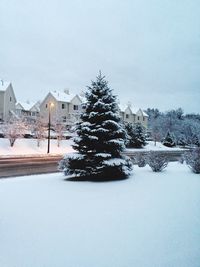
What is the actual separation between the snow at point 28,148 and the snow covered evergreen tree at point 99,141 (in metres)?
18.0

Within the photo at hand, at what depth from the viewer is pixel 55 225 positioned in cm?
638

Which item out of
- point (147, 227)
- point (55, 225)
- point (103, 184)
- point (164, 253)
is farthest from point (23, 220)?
point (103, 184)

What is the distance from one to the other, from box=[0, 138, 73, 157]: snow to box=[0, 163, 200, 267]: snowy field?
2123cm

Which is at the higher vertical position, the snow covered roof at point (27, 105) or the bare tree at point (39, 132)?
the snow covered roof at point (27, 105)

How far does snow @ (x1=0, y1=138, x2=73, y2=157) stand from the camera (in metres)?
31.0

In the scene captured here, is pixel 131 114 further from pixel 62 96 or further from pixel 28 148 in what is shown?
pixel 28 148

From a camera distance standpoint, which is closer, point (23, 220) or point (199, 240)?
point (199, 240)

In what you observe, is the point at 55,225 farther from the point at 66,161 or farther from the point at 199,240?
the point at 66,161

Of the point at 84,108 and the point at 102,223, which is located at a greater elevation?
the point at 84,108

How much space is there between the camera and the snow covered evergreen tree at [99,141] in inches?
507

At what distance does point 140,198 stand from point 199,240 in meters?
3.42

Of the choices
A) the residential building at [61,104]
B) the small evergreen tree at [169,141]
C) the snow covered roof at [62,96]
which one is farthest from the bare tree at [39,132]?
the small evergreen tree at [169,141]

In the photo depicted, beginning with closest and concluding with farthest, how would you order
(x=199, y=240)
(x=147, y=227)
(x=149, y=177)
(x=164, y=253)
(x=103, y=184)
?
(x=164, y=253)
(x=199, y=240)
(x=147, y=227)
(x=103, y=184)
(x=149, y=177)

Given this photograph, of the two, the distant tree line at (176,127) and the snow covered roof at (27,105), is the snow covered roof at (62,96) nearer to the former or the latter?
the snow covered roof at (27,105)
